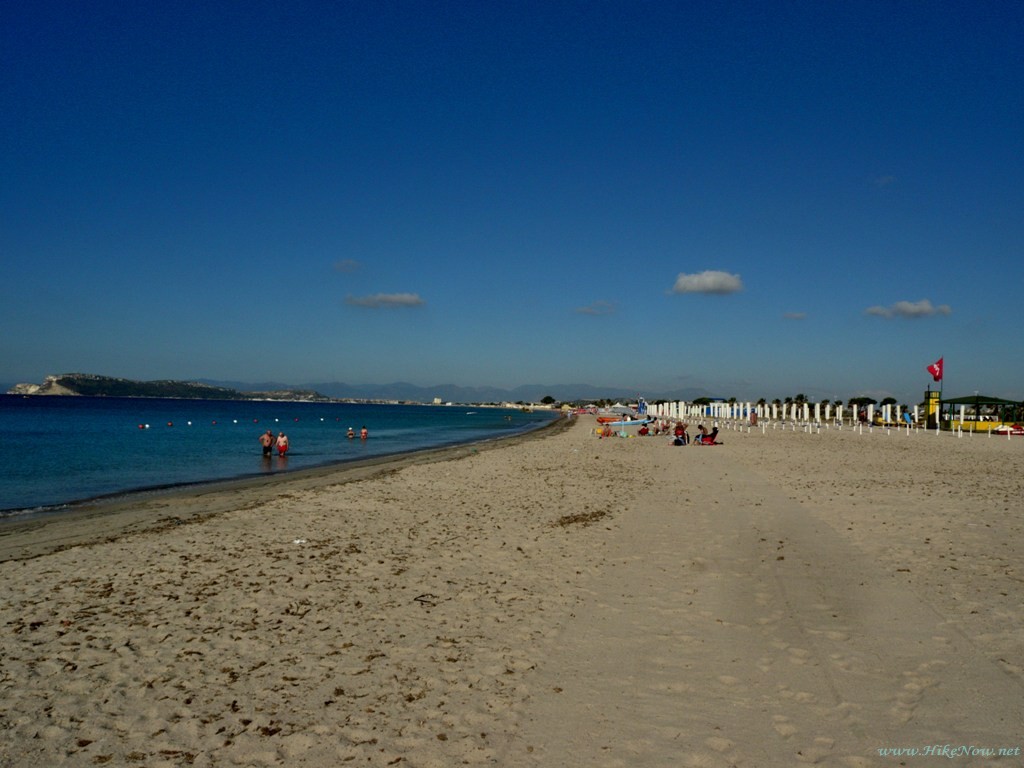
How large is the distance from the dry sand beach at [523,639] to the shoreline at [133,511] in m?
0.20

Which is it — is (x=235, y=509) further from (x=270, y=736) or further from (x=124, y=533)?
(x=270, y=736)

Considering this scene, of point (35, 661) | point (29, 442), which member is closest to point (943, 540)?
point (35, 661)

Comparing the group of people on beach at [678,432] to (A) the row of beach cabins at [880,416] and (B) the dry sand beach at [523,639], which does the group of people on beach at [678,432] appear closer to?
(A) the row of beach cabins at [880,416]

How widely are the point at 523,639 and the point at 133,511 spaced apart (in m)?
12.6

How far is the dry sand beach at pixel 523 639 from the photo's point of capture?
4.37 meters

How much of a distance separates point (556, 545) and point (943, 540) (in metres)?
5.93

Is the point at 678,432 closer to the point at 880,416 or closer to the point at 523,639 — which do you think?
the point at 523,639

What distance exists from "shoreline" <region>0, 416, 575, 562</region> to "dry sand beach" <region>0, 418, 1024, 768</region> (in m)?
0.20

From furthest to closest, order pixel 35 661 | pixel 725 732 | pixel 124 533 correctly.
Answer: pixel 124 533
pixel 35 661
pixel 725 732

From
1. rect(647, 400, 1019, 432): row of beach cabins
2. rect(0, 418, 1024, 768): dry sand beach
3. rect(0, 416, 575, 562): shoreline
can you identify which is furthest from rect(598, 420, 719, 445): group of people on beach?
rect(0, 418, 1024, 768): dry sand beach

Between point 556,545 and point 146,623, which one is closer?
point 146,623

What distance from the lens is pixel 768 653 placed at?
5.76 metres

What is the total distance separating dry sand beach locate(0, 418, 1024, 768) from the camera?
4.37 meters

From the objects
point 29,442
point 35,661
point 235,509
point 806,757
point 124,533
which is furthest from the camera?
point 29,442
